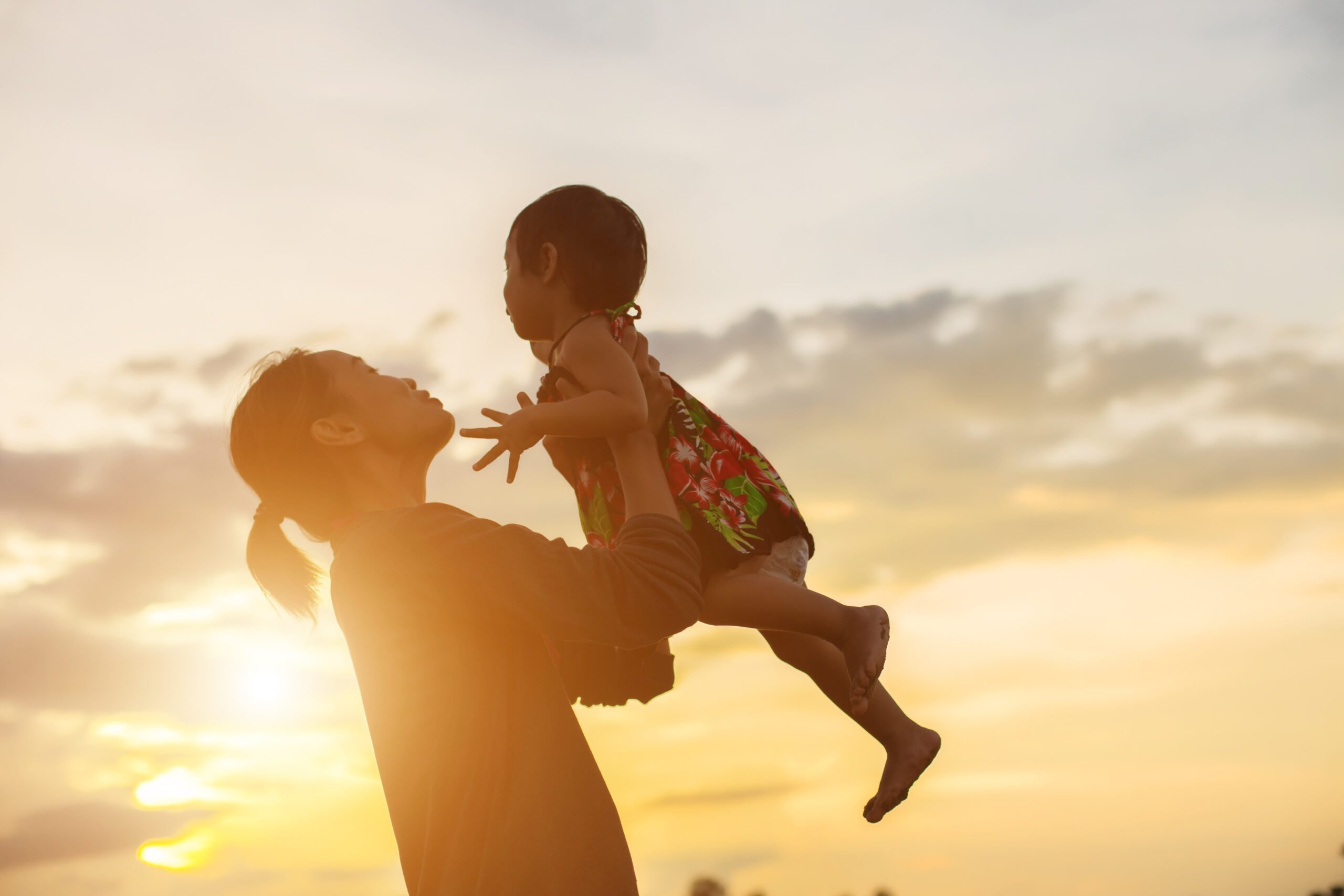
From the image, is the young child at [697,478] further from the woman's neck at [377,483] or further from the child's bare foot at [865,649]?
the woman's neck at [377,483]

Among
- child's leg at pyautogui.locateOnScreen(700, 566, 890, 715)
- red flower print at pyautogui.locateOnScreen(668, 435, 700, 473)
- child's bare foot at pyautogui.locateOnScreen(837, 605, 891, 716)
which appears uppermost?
red flower print at pyautogui.locateOnScreen(668, 435, 700, 473)

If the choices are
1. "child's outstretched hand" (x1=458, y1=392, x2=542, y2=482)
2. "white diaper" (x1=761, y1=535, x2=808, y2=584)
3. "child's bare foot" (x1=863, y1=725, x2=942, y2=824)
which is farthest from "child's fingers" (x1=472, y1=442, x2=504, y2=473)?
"child's bare foot" (x1=863, y1=725, x2=942, y2=824)

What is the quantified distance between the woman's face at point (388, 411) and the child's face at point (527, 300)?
0.46 m

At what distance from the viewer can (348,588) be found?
11.5 feet

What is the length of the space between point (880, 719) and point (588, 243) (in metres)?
2.02

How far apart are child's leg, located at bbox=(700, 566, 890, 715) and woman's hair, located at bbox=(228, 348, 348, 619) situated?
4.27 ft

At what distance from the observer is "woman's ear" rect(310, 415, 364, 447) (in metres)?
3.78

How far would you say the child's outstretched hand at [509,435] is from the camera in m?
A: 3.58

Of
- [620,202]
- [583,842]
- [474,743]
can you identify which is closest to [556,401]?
[620,202]

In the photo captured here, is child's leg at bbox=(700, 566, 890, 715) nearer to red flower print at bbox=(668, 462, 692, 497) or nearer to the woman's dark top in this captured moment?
red flower print at bbox=(668, 462, 692, 497)

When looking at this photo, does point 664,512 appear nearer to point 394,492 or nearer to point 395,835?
point 394,492

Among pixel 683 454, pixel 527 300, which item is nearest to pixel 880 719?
pixel 683 454

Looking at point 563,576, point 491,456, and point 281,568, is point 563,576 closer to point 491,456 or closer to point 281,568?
point 491,456

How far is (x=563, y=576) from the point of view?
10.6ft
